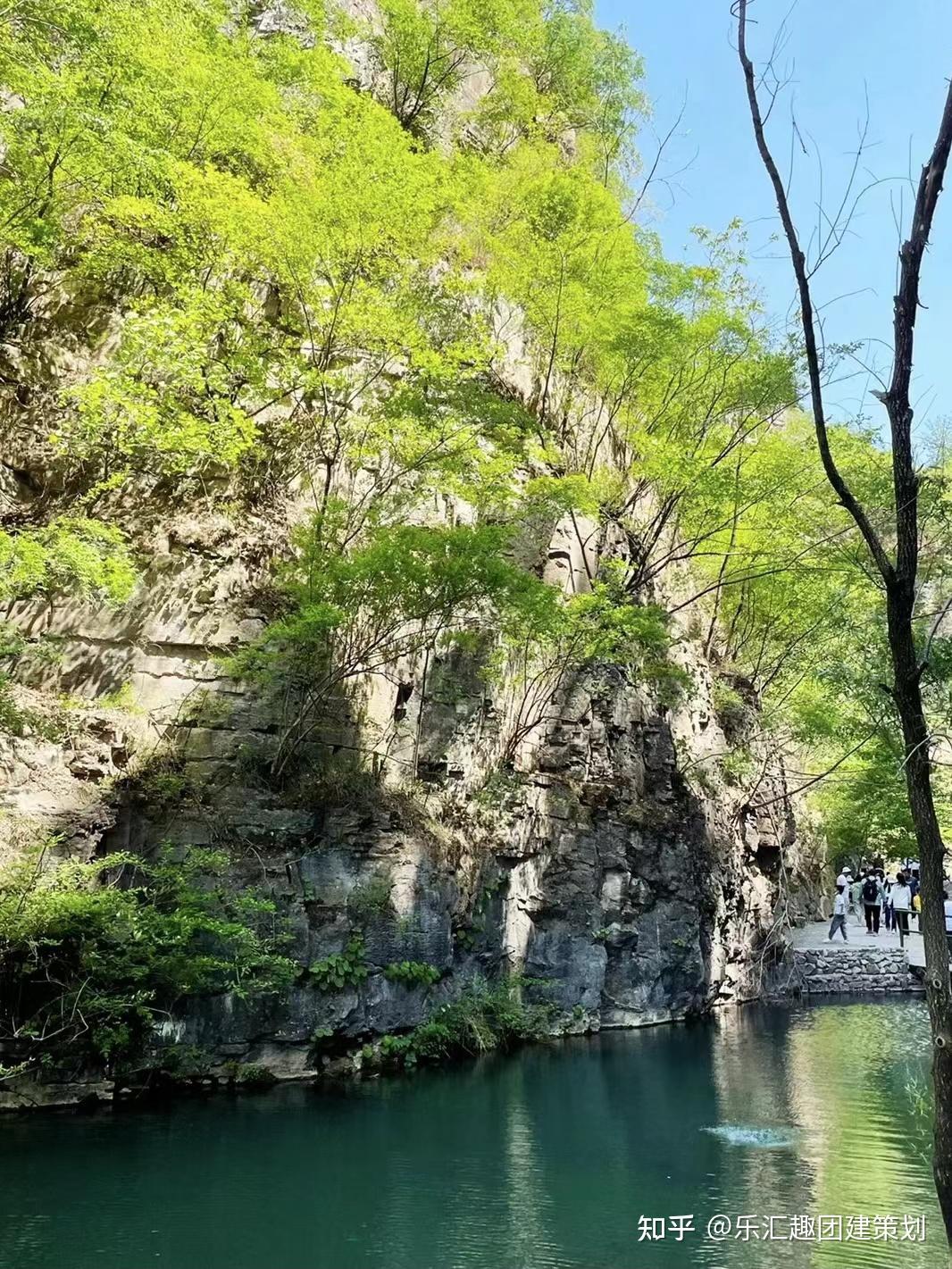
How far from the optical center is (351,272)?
13094 millimetres

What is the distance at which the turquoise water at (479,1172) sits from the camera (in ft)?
21.6

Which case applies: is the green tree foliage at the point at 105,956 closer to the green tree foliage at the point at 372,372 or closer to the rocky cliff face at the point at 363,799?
the rocky cliff face at the point at 363,799

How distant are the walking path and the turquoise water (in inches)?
353

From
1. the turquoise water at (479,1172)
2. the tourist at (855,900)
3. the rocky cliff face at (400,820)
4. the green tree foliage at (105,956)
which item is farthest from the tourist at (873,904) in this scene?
the green tree foliage at (105,956)

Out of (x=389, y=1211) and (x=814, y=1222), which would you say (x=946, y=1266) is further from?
(x=389, y=1211)

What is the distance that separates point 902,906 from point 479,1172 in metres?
19.5

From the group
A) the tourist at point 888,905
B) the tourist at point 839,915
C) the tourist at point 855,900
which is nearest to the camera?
the tourist at point 839,915

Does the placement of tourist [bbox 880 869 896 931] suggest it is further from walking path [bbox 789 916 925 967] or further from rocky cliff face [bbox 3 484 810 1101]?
rocky cliff face [bbox 3 484 810 1101]

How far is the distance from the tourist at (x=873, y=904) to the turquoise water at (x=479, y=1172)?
1248cm

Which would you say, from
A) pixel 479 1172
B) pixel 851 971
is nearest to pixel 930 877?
pixel 479 1172

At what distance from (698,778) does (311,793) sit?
9.66m

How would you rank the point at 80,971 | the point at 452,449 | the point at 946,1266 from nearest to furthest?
the point at 946,1266 → the point at 80,971 → the point at 452,449

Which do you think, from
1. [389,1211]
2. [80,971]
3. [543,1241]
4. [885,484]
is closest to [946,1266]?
[543,1241]

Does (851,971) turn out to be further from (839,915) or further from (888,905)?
(888,905)
